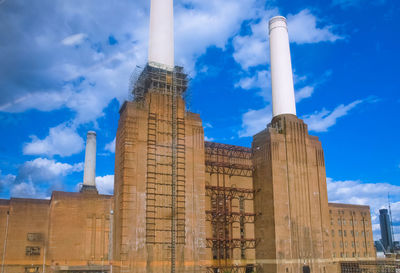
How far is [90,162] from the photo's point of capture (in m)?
81.6

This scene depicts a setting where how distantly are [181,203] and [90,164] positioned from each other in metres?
41.3

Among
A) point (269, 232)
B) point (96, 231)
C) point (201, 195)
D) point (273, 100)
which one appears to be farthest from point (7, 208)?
point (273, 100)

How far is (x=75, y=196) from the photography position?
55.8 m

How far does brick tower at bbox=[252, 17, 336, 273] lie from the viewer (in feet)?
171

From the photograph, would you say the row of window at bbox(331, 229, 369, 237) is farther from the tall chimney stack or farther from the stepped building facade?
the tall chimney stack

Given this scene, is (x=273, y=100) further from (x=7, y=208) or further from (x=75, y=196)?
(x=7, y=208)

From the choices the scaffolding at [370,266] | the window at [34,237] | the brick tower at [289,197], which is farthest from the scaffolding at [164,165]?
the scaffolding at [370,266]

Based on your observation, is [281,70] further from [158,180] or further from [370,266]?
[370,266]

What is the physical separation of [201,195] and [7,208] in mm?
27137

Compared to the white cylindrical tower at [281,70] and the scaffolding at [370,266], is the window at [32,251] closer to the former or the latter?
the white cylindrical tower at [281,70]

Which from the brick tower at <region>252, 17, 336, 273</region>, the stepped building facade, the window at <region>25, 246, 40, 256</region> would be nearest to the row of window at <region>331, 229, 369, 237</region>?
the stepped building facade

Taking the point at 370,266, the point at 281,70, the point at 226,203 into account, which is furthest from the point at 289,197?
the point at 370,266

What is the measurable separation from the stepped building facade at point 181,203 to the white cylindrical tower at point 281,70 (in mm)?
173

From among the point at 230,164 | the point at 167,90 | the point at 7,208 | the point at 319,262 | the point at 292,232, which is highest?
the point at 167,90
